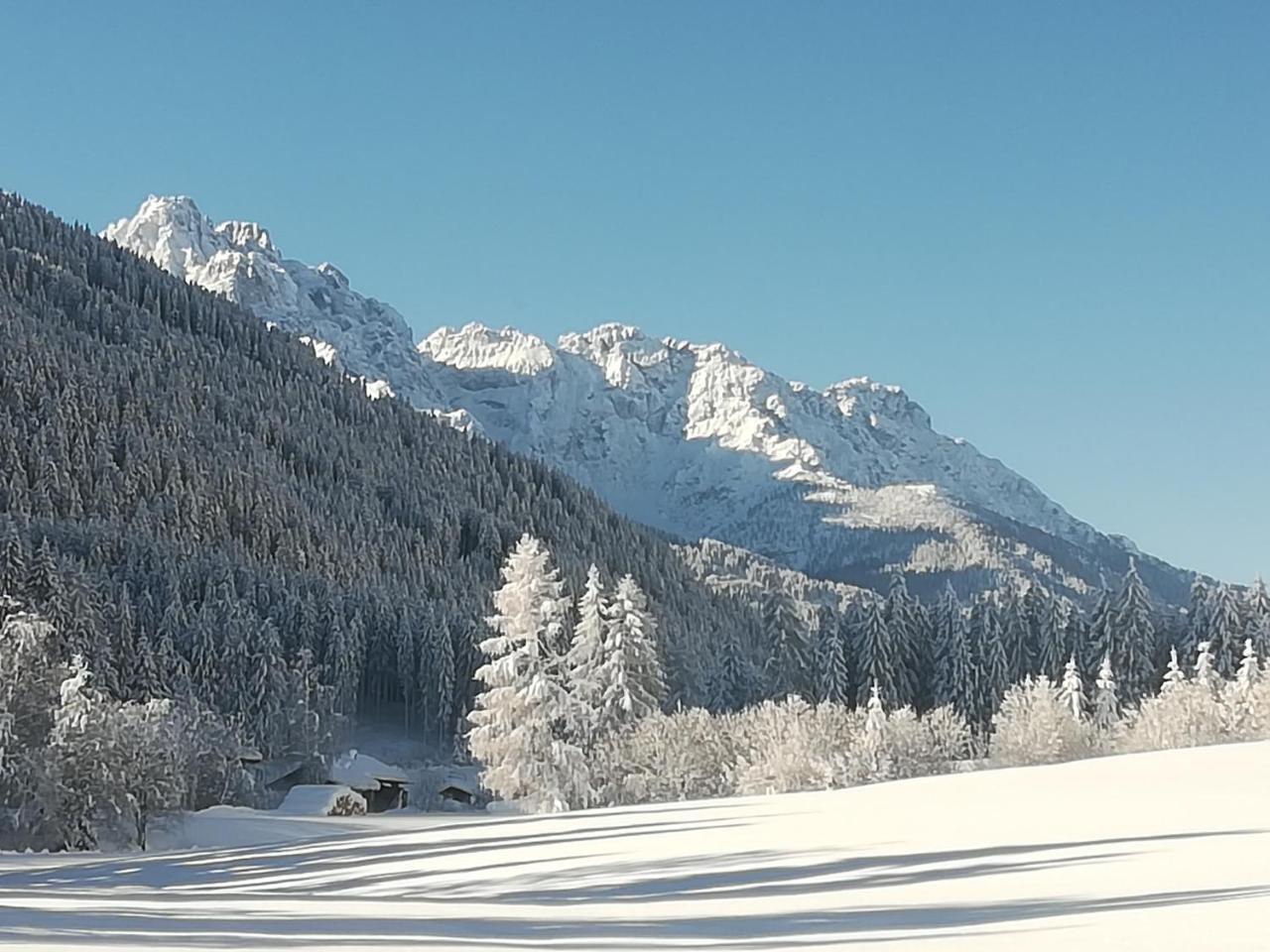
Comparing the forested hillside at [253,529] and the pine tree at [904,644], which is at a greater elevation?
the forested hillside at [253,529]

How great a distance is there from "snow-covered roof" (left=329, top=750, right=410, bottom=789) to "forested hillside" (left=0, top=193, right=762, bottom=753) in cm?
659

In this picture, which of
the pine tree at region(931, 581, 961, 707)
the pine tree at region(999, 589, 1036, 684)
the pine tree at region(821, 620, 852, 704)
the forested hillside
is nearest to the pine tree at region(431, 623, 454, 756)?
the forested hillside

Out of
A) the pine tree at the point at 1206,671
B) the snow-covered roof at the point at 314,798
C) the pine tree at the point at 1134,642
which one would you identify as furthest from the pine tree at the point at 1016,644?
the snow-covered roof at the point at 314,798

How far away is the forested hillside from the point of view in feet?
296

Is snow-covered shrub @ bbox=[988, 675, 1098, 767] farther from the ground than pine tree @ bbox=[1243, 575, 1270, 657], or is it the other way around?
pine tree @ bbox=[1243, 575, 1270, 657]

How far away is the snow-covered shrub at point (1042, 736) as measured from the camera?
58.1 meters

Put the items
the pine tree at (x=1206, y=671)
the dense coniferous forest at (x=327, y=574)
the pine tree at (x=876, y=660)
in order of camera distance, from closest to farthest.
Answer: the pine tree at (x=1206, y=671) < the dense coniferous forest at (x=327, y=574) < the pine tree at (x=876, y=660)

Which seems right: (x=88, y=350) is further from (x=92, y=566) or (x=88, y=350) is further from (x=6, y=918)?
(x=6, y=918)

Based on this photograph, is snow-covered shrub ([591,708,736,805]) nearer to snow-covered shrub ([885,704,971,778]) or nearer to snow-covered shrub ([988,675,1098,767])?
snow-covered shrub ([885,704,971,778])

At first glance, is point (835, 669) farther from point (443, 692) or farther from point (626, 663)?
point (626, 663)

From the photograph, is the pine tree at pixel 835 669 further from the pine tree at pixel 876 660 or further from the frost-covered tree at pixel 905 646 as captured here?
the frost-covered tree at pixel 905 646

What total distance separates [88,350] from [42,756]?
141m

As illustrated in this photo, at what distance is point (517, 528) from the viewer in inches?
6506

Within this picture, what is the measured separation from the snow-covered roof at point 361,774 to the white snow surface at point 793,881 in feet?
155
